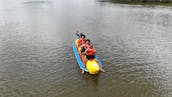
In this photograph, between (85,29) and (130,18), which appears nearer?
(85,29)

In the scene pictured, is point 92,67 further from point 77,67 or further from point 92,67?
point 77,67

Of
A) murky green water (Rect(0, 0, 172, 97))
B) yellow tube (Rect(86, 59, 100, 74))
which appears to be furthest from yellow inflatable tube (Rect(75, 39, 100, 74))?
murky green water (Rect(0, 0, 172, 97))

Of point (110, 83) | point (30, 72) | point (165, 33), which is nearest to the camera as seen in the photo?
point (110, 83)

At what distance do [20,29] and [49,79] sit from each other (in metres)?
17.4

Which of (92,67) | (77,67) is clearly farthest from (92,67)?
(77,67)

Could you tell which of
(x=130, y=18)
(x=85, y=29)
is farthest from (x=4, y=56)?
(x=130, y=18)

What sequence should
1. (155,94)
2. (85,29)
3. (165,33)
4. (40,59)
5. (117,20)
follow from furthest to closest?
(117,20), (85,29), (165,33), (40,59), (155,94)

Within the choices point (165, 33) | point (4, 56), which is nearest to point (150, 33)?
point (165, 33)

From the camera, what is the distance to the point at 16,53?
19.6 meters

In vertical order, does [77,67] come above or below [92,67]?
below

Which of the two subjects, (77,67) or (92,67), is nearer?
(92,67)

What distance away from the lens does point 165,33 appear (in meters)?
26.0

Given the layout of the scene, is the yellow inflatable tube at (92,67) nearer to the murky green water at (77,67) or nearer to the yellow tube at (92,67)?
the yellow tube at (92,67)

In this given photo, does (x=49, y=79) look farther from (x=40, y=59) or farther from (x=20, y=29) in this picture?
(x=20, y=29)
